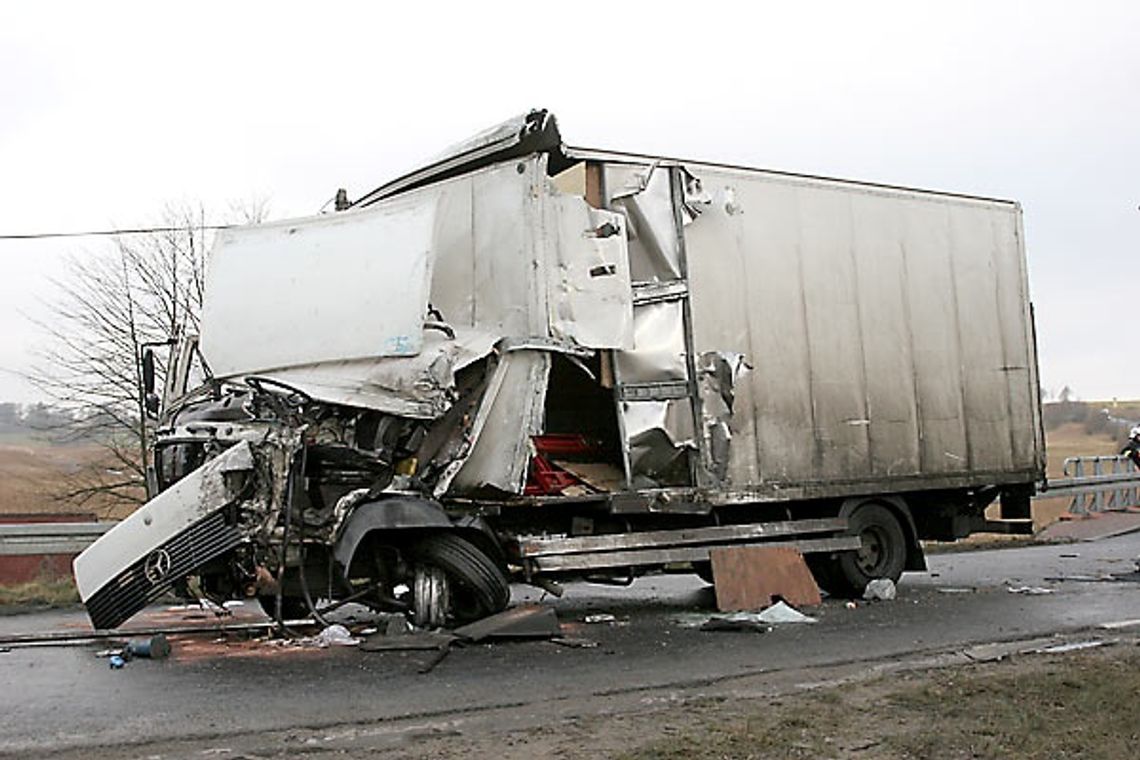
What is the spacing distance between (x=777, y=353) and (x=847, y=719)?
16.4 ft

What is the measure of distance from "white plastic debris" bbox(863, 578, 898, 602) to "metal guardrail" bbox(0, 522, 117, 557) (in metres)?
6.92

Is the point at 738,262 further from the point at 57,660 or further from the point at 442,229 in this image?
the point at 57,660

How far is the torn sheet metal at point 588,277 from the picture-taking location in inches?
356

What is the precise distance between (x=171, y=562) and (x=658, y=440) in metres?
3.70

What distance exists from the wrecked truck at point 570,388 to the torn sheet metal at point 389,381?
19 mm

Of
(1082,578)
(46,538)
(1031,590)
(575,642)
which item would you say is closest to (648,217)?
(575,642)

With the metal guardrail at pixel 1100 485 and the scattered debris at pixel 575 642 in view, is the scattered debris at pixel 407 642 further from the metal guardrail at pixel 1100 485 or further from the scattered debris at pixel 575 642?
the metal guardrail at pixel 1100 485

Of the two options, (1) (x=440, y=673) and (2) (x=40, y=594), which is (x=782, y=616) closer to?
(1) (x=440, y=673)

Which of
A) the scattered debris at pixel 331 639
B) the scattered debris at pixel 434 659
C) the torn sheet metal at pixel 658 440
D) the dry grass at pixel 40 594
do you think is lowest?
the scattered debris at pixel 434 659

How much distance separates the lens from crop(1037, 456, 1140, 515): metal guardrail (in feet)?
58.9

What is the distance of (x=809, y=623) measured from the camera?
30.7 feet

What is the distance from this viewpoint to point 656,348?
9.63 m

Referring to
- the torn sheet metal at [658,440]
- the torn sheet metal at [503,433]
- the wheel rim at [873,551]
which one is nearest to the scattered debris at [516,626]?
the torn sheet metal at [503,433]

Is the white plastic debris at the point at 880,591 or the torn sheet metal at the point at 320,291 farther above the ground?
the torn sheet metal at the point at 320,291
